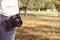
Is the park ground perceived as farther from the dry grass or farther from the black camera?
the black camera

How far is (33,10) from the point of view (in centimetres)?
77

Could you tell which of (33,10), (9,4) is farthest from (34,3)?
(9,4)

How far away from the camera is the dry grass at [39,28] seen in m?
0.75

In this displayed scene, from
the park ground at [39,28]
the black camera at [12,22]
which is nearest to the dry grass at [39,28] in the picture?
the park ground at [39,28]

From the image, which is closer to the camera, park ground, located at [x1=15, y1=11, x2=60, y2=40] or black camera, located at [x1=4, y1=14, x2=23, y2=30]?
black camera, located at [x1=4, y1=14, x2=23, y2=30]

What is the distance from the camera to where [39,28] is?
766mm

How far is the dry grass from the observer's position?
75 centimetres

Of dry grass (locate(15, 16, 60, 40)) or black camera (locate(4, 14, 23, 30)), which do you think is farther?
dry grass (locate(15, 16, 60, 40))

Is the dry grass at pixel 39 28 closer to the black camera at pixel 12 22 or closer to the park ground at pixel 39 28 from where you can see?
the park ground at pixel 39 28

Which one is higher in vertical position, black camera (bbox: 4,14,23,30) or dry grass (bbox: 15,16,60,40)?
black camera (bbox: 4,14,23,30)

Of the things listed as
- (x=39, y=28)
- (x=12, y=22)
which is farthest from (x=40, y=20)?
(x=12, y=22)

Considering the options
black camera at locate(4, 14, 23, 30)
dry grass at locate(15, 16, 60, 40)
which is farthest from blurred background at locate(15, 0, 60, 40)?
black camera at locate(4, 14, 23, 30)

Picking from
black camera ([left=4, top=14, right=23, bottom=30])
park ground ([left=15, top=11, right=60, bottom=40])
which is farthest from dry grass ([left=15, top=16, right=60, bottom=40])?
black camera ([left=4, top=14, right=23, bottom=30])

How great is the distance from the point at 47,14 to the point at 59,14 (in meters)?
0.07
